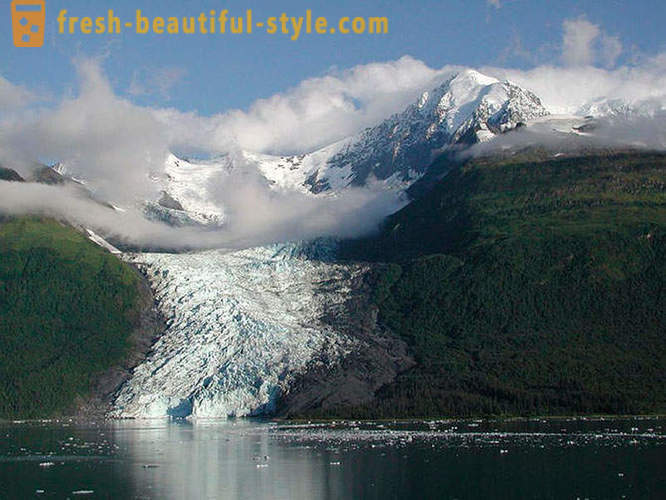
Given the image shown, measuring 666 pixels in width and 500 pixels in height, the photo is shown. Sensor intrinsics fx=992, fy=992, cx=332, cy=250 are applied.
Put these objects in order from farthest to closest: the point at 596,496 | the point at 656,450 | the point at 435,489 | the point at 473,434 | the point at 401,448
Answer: the point at 473,434 < the point at 401,448 < the point at 656,450 < the point at 435,489 < the point at 596,496

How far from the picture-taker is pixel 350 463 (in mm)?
120938

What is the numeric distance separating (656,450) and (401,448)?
3360cm

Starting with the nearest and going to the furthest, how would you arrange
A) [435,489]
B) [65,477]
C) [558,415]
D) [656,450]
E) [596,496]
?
[596,496], [435,489], [65,477], [656,450], [558,415]

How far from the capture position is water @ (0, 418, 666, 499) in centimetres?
10006

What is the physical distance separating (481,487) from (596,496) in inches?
475

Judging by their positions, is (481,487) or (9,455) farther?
(9,455)

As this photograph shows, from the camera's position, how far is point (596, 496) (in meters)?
92.6

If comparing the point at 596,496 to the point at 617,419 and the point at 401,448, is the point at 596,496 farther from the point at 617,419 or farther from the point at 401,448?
the point at 617,419

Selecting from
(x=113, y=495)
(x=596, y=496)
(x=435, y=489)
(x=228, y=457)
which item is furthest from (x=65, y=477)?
(x=596, y=496)

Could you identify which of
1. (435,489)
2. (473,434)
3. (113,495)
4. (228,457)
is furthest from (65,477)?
(473,434)

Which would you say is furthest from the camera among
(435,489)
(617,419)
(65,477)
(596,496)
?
(617,419)

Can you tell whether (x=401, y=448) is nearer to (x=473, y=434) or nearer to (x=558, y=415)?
(x=473, y=434)

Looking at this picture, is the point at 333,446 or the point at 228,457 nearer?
the point at 228,457

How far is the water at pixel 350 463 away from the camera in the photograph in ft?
328
